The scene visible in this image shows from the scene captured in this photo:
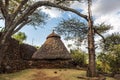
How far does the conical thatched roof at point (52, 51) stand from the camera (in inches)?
956

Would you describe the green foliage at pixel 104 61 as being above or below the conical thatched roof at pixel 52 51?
below

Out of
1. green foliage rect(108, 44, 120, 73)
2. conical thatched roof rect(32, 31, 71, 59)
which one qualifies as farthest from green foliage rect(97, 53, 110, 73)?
conical thatched roof rect(32, 31, 71, 59)

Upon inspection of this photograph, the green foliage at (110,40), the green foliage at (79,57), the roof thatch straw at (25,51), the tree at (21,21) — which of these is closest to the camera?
the tree at (21,21)

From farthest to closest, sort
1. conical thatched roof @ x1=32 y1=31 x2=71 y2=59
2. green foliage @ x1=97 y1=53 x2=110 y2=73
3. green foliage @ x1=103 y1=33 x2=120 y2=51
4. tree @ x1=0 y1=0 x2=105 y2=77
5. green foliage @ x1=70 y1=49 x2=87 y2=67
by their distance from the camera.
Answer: green foliage @ x1=70 y1=49 x2=87 y2=67 < green foliage @ x1=97 y1=53 x2=110 y2=73 < conical thatched roof @ x1=32 y1=31 x2=71 y2=59 < green foliage @ x1=103 y1=33 x2=120 y2=51 < tree @ x1=0 y1=0 x2=105 y2=77

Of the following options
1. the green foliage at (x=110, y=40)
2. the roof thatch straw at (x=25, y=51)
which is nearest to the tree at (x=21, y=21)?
the green foliage at (x=110, y=40)

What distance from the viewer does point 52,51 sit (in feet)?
81.0

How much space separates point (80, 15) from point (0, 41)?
6223 millimetres

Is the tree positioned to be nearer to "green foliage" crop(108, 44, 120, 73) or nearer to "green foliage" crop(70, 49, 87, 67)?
"green foliage" crop(108, 44, 120, 73)

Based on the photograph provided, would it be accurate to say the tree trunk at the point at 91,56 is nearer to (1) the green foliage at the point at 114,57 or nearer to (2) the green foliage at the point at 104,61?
(1) the green foliage at the point at 114,57

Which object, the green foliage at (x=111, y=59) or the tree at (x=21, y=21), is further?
the green foliage at (x=111, y=59)

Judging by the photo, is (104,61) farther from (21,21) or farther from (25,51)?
(25,51)

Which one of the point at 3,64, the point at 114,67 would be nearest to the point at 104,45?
the point at 114,67

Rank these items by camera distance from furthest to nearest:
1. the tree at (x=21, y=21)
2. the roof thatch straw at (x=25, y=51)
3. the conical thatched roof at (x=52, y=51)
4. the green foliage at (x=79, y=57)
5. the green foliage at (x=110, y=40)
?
the roof thatch straw at (x=25, y=51) < the green foliage at (x=79, y=57) < the conical thatched roof at (x=52, y=51) < the green foliage at (x=110, y=40) < the tree at (x=21, y=21)

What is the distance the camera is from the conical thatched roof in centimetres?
2428
